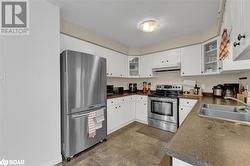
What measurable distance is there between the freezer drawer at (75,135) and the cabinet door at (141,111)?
1.73 metres

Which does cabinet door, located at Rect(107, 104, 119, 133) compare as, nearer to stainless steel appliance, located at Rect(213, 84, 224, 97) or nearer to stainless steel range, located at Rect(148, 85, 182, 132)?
stainless steel range, located at Rect(148, 85, 182, 132)

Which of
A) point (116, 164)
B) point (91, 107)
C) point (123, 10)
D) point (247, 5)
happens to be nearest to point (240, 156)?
point (247, 5)

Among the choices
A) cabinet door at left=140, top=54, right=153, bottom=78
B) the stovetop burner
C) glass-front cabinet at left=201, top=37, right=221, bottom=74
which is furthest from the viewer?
cabinet door at left=140, top=54, right=153, bottom=78

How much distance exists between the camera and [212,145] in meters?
0.64

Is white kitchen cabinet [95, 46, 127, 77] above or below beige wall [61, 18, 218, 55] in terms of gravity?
below

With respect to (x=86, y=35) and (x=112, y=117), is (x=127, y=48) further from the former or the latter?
(x=112, y=117)

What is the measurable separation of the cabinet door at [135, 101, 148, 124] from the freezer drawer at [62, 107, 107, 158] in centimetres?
173

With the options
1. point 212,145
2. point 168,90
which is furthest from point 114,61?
point 212,145

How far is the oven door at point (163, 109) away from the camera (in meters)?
2.87

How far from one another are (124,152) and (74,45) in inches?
83.9

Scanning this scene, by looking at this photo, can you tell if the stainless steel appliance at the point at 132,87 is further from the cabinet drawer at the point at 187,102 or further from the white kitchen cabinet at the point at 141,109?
the cabinet drawer at the point at 187,102

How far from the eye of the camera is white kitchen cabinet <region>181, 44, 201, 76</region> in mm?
2786

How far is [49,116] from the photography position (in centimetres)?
170

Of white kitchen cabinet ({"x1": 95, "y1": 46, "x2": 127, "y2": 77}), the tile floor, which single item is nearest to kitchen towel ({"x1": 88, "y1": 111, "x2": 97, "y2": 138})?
the tile floor
